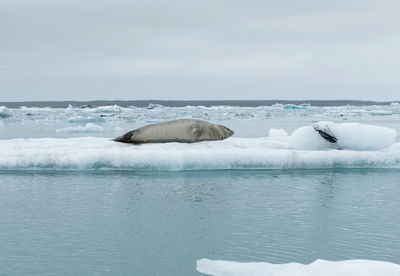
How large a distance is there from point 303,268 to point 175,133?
21.7ft

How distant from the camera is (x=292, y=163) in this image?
8828 millimetres

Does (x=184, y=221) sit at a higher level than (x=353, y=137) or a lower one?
lower

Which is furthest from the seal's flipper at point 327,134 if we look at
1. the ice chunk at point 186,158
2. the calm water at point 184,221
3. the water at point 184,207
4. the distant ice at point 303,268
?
the distant ice at point 303,268

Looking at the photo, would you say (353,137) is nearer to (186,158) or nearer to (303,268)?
(186,158)

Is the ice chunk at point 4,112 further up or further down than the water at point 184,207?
further up

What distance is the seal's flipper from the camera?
365 inches

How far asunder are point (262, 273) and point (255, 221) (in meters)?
1.60

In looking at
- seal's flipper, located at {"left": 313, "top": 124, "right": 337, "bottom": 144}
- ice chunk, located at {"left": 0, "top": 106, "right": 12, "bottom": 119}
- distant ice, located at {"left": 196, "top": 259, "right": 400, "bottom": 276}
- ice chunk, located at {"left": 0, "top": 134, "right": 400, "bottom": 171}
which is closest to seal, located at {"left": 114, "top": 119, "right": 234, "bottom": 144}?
ice chunk, located at {"left": 0, "top": 134, "right": 400, "bottom": 171}

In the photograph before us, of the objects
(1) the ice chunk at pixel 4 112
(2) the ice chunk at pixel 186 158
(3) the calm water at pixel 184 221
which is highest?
(1) the ice chunk at pixel 4 112

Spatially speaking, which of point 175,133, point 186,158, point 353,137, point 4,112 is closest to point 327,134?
point 353,137

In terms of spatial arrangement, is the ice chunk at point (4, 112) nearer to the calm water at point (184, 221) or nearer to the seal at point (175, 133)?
the seal at point (175, 133)

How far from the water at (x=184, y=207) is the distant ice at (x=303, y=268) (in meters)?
0.21

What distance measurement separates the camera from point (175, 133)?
32.2 ft

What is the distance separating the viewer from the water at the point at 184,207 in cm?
405
